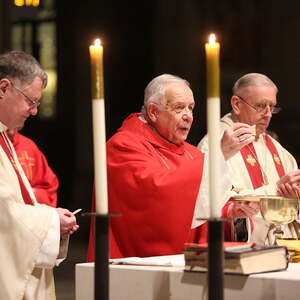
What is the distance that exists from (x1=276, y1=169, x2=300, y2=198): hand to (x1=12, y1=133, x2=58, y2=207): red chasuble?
271 centimetres

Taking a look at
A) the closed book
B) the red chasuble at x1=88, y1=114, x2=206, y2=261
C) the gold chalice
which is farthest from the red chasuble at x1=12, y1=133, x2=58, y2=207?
the closed book

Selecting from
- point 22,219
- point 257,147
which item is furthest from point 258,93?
point 22,219

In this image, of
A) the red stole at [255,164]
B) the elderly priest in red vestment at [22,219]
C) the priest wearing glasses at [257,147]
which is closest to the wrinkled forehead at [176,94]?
the priest wearing glasses at [257,147]

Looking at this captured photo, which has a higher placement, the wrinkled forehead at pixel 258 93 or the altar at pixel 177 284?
the wrinkled forehead at pixel 258 93

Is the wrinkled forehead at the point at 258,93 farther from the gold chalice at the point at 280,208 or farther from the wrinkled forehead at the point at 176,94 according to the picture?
the gold chalice at the point at 280,208

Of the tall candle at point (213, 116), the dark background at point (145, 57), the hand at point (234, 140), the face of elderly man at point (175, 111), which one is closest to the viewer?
the tall candle at point (213, 116)

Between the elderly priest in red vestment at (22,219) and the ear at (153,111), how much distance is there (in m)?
1.10

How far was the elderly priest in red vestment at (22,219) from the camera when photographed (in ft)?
11.5

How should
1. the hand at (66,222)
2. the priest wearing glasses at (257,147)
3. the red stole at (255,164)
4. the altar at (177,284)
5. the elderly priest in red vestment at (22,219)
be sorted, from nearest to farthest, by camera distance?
the altar at (177,284) → the elderly priest in red vestment at (22,219) → the hand at (66,222) → the priest wearing glasses at (257,147) → the red stole at (255,164)

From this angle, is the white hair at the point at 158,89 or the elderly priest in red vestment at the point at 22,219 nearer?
the elderly priest in red vestment at the point at 22,219

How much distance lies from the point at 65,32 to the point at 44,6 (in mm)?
332

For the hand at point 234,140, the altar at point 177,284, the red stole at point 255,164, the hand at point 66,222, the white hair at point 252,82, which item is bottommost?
the altar at point 177,284

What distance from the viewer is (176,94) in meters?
4.83

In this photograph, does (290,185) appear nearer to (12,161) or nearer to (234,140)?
(234,140)
